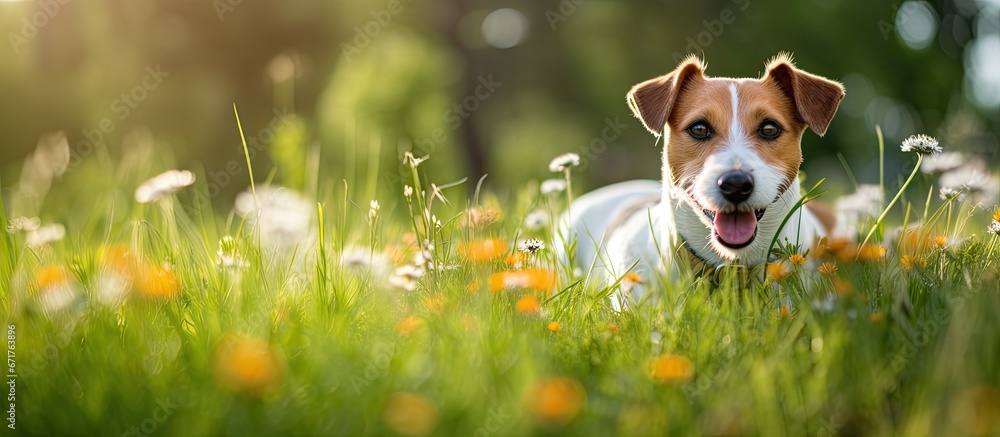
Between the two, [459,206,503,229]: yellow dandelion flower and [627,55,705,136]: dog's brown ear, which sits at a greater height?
[627,55,705,136]: dog's brown ear

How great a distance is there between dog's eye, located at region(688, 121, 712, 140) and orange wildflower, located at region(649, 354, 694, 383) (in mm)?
1621

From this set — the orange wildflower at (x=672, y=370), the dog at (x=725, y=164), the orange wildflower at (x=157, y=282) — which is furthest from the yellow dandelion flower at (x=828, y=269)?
the orange wildflower at (x=157, y=282)

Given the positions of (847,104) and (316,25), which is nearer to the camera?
(847,104)

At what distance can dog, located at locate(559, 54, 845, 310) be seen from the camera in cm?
278

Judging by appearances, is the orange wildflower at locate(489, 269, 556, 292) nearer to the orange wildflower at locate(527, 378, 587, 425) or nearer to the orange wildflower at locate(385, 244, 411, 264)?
the orange wildflower at locate(385, 244, 411, 264)

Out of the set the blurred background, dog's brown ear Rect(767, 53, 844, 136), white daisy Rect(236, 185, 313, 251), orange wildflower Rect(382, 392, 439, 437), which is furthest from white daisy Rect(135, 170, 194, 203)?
the blurred background

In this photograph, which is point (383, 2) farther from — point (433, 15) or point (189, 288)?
point (189, 288)

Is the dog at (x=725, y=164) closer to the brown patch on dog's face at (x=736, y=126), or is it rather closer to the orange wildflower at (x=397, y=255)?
the brown patch on dog's face at (x=736, y=126)

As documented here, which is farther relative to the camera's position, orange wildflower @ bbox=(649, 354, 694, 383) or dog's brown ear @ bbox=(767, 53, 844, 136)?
dog's brown ear @ bbox=(767, 53, 844, 136)

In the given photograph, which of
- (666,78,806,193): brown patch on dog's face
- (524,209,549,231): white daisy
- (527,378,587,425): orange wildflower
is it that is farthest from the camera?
(524,209,549,231): white daisy

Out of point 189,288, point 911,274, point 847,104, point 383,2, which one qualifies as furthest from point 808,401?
point 383,2

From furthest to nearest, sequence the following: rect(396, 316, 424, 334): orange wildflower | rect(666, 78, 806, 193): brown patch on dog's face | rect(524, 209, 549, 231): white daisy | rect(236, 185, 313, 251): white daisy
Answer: rect(524, 209, 549, 231): white daisy
rect(666, 78, 806, 193): brown patch on dog's face
rect(236, 185, 313, 251): white daisy
rect(396, 316, 424, 334): orange wildflower

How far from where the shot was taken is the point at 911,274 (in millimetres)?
2336

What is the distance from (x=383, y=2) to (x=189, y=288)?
1137 cm
